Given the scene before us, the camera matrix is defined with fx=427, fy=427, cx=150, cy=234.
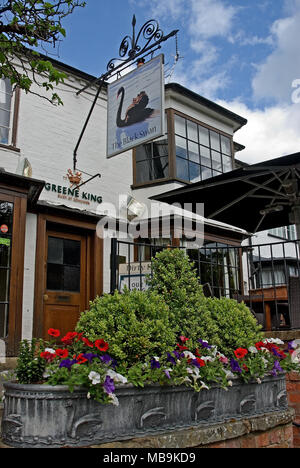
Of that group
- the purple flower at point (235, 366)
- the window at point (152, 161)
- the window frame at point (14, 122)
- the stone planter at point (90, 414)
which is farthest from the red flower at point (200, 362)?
the window at point (152, 161)

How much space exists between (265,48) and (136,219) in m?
4.19

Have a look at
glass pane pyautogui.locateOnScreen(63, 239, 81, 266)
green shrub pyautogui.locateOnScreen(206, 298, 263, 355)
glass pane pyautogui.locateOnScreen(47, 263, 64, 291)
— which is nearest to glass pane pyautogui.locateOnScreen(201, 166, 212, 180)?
glass pane pyautogui.locateOnScreen(63, 239, 81, 266)

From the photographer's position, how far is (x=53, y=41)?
475 centimetres

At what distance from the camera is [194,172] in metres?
10.3

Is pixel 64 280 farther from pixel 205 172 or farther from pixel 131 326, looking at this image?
pixel 131 326

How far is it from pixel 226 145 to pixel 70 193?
501cm

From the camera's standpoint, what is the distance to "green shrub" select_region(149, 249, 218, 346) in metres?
3.30

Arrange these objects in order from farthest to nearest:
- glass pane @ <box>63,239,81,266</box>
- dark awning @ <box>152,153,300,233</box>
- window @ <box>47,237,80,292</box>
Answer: glass pane @ <box>63,239,81,266</box>, window @ <box>47,237,80,292</box>, dark awning @ <box>152,153,300,233</box>

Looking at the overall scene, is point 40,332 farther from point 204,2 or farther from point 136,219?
point 204,2

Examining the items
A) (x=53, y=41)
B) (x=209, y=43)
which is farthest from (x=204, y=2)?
(x=53, y=41)

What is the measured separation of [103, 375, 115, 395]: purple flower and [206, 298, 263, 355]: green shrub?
1.23 meters

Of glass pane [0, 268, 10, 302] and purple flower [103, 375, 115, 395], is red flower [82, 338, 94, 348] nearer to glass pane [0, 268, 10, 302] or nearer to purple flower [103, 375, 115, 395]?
purple flower [103, 375, 115, 395]

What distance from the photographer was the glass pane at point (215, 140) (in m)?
11.0

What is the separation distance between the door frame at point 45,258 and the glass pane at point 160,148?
2.49 meters
